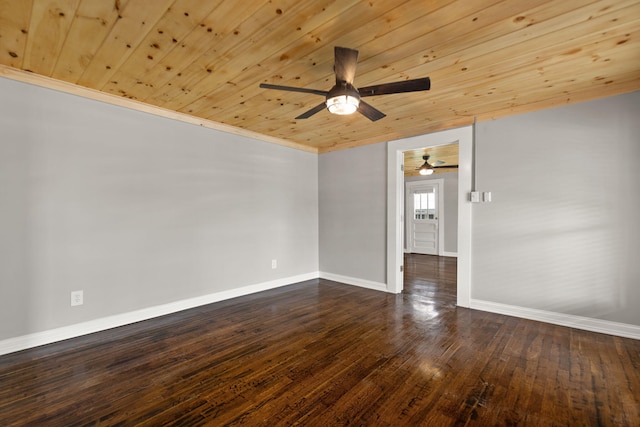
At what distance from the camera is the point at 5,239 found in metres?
2.36

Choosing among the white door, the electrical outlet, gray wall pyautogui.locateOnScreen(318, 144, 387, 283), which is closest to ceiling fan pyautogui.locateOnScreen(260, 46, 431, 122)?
gray wall pyautogui.locateOnScreen(318, 144, 387, 283)

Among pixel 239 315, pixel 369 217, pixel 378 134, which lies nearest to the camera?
pixel 239 315

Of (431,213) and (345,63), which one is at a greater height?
(345,63)

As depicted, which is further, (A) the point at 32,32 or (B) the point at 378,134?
(B) the point at 378,134

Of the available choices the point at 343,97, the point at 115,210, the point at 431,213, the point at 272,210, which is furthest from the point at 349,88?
the point at 431,213

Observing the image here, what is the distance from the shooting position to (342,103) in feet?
6.61

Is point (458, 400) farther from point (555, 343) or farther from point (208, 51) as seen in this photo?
point (208, 51)

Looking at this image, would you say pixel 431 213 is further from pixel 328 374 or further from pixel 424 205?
pixel 328 374

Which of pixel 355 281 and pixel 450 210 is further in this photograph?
pixel 450 210

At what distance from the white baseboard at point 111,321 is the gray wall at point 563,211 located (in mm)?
3253

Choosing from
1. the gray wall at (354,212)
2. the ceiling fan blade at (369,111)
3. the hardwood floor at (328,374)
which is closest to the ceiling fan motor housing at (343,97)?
the ceiling fan blade at (369,111)

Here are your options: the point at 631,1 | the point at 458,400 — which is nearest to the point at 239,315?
the point at 458,400

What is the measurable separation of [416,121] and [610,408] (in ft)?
10.2

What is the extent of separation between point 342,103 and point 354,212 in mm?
2842
